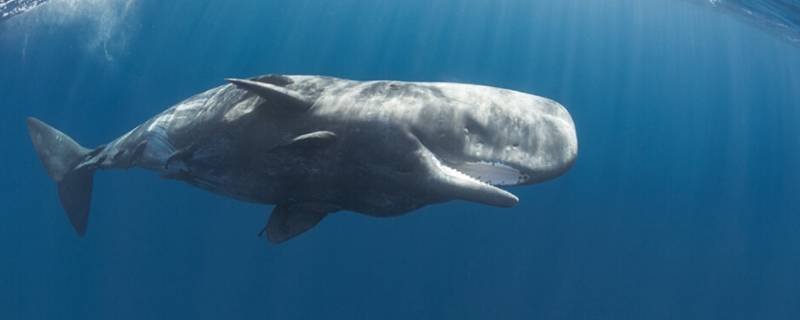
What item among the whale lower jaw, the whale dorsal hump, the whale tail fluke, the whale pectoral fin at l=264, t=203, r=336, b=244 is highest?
the whale dorsal hump

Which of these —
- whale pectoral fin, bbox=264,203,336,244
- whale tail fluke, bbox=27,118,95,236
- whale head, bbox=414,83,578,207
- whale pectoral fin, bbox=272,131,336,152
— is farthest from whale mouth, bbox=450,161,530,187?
whale tail fluke, bbox=27,118,95,236

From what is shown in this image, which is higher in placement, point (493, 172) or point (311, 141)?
point (493, 172)

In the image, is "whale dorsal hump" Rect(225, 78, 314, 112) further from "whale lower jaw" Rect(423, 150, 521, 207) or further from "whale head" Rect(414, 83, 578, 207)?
Answer: "whale lower jaw" Rect(423, 150, 521, 207)

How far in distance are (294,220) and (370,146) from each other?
74.6 inches

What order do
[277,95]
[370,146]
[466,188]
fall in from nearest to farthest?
1. [466,188]
2. [370,146]
3. [277,95]

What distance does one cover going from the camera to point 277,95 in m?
6.44

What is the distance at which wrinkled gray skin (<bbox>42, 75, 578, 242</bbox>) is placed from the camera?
223 inches

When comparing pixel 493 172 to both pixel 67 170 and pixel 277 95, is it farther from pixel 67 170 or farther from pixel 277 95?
pixel 67 170

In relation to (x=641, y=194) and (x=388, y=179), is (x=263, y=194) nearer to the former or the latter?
(x=388, y=179)

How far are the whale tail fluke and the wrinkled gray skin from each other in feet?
20.7

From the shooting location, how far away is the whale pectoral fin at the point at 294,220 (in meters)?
7.02

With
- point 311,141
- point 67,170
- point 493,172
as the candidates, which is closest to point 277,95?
point 311,141

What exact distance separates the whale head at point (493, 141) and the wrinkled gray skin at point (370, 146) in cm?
1

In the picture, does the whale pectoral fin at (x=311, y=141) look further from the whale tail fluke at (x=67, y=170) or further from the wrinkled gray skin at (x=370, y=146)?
the whale tail fluke at (x=67, y=170)
